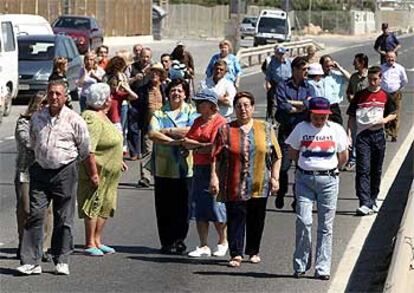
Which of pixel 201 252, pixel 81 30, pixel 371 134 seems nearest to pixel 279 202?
pixel 371 134

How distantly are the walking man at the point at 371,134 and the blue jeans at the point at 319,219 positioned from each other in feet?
11.2

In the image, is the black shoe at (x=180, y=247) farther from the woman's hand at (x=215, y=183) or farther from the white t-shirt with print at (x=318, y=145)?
the white t-shirt with print at (x=318, y=145)

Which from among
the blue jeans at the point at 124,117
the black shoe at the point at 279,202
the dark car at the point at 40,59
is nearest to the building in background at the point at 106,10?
the dark car at the point at 40,59

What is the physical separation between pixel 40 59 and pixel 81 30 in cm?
1729

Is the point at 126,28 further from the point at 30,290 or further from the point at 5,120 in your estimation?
the point at 30,290

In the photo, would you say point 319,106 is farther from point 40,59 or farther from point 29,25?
point 29,25

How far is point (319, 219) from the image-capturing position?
9953 millimetres

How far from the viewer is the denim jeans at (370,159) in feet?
44.2

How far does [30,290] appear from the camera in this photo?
30.2ft

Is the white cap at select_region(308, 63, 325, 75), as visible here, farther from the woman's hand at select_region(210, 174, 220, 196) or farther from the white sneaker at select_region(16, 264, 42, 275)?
the white sneaker at select_region(16, 264, 42, 275)

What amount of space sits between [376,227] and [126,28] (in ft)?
192

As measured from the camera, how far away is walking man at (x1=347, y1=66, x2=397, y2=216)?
531 inches

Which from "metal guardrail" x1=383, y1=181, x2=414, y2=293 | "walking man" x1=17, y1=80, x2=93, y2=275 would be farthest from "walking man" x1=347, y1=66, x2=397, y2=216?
"metal guardrail" x1=383, y1=181, x2=414, y2=293

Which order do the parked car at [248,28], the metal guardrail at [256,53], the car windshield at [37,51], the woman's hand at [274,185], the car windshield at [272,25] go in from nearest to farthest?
1. the woman's hand at [274,185]
2. the car windshield at [37,51]
3. the metal guardrail at [256,53]
4. the car windshield at [272,25]
5. the parked car at [248,28]
